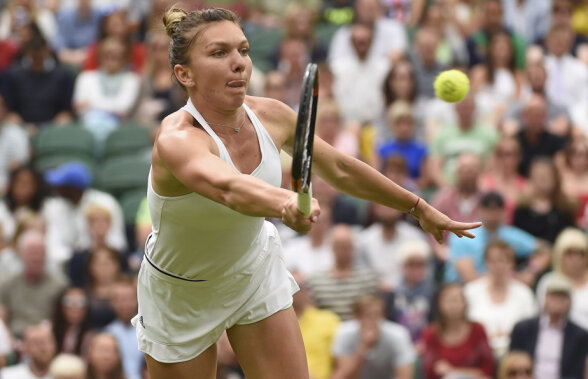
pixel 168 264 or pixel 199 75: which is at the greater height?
pixel 199 75

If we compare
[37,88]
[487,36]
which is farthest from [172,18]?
[487,36]

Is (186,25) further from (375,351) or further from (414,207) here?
(375,351)

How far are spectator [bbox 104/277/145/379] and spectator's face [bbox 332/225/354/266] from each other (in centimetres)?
160

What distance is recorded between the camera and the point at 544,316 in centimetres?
770

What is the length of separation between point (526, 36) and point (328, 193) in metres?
4.03

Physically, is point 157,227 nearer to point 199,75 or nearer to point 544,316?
point 199,75

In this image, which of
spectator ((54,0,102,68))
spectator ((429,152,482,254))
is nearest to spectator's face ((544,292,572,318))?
spectator ((429,152,482,254))

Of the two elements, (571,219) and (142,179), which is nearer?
(571,219)

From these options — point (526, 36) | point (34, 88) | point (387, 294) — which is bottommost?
point (387, 294)

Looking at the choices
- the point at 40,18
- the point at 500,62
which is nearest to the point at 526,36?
the point at 500,62

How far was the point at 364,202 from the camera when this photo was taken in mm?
9398

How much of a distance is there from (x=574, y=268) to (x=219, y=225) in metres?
4.71

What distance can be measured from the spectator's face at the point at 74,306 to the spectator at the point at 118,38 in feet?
12.3

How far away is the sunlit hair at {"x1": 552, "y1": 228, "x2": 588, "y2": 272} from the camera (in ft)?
26.6
